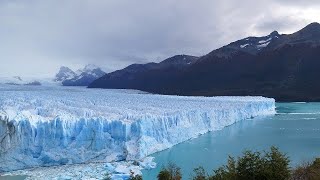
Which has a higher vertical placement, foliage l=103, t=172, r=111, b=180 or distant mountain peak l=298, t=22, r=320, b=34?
distant mountain peak l=298, t=22, r=320, b=34

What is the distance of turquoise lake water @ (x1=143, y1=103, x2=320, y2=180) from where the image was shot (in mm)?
15742

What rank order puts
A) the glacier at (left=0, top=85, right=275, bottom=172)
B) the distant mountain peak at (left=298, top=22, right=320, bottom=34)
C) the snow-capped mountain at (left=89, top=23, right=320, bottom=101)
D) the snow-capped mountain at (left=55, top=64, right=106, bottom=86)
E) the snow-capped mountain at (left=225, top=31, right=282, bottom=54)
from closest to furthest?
the glacier at (left=0, top=85, right=275, bottom=172) < the snow-capped mountain at (left=89, top=23, right=320, bottom=101) < the distant mountain peak at (left=298, top=22, right=320, bottom=34) < the snow-capped mountain at (left=225, top=31, right=282, bottom=54) < the snow-capped mountain at (left=55, top=64, right=106, bottom=86)

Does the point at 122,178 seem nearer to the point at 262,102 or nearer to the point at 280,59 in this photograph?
the point at 262,102

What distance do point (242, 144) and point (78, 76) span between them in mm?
140520

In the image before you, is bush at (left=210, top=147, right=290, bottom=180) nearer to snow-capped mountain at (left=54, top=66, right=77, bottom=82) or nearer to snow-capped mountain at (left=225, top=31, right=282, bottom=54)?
snow-capped mountain at (left=225, top=31, right=282, bottom=54)

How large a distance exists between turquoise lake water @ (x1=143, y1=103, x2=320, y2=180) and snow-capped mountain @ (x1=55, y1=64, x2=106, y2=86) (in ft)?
362

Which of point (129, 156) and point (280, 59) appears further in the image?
point (280, 59)

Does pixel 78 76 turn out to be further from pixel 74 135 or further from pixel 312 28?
pixel 74 135

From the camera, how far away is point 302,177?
9.44 m

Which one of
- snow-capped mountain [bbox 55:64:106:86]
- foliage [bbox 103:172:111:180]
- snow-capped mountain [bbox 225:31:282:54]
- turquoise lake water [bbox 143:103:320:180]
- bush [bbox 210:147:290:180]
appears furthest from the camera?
snow-capped mountain [bbox 55:64:106:86]

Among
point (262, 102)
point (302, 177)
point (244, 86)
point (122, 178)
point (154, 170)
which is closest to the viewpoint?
point (302, 177)

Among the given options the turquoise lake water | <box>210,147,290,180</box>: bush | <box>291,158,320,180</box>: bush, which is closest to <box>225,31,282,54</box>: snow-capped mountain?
the turquoise lake water

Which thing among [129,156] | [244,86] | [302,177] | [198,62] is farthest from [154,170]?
[198,62]

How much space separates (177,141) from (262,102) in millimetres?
16027
